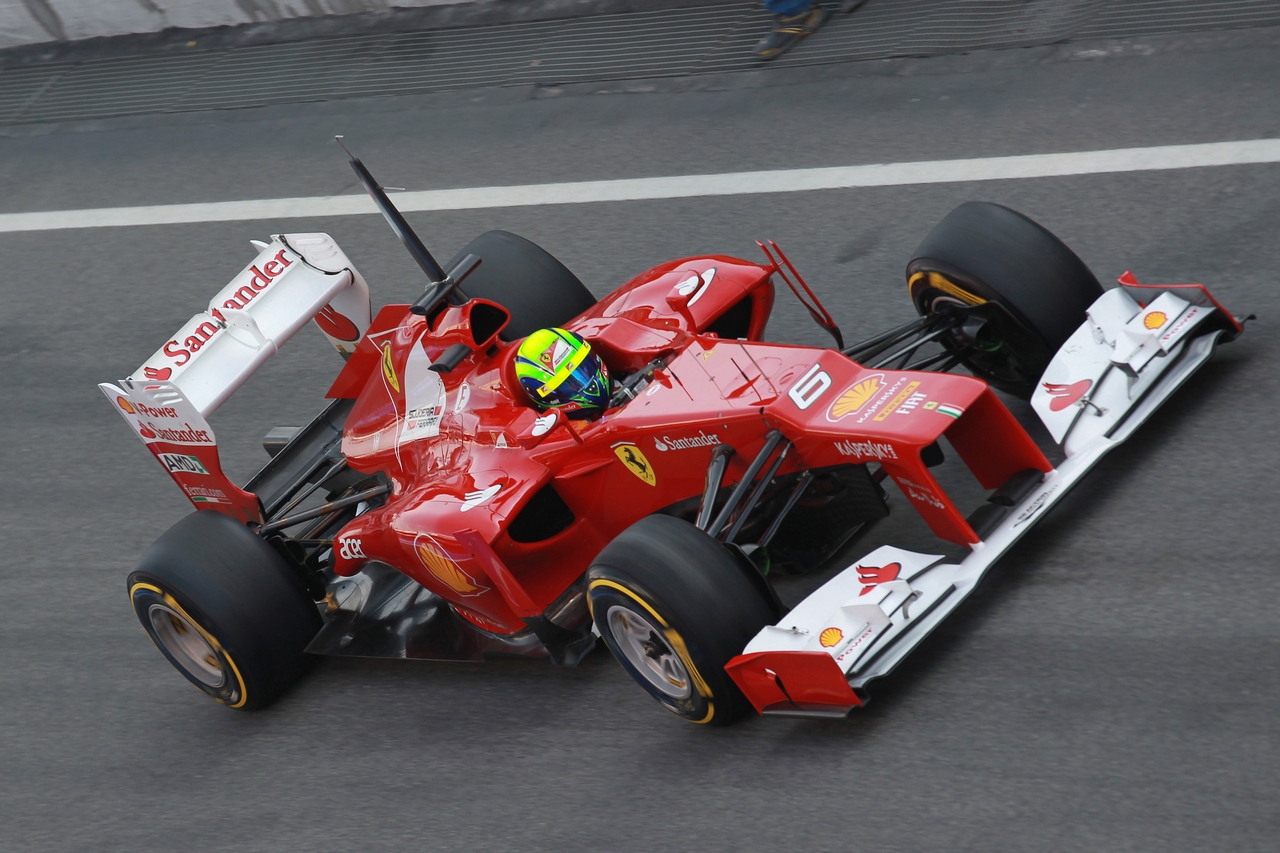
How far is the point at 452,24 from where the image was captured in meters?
10.5

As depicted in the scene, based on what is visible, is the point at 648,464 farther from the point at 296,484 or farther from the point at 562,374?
the point at 296,484

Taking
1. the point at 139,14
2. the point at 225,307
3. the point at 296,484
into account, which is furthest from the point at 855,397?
the point at 139,14

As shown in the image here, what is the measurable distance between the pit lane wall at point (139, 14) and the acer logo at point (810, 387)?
6.96m

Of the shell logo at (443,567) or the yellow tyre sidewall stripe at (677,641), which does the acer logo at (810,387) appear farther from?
the shell logo at (443,567)

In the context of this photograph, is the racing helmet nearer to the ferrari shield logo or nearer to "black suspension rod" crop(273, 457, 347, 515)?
the ferrari shield logo

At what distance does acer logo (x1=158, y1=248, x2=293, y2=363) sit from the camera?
5.70 meters

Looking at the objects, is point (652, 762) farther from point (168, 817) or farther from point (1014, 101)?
point (1014, 101)

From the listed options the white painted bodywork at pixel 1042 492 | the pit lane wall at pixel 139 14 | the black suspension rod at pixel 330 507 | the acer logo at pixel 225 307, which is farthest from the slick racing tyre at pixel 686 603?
the pit lane wall at pixel 139 14

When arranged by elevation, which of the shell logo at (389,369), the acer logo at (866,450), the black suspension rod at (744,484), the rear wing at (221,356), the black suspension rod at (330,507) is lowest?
the acer logo at (866,450)

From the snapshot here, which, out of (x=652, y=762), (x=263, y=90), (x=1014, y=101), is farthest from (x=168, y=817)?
(x=263, y=90)

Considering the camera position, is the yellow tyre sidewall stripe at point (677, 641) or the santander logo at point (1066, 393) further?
the santander logo at point (1066, 393)

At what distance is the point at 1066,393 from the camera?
4.91 metres

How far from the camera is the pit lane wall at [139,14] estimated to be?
35.9 feet

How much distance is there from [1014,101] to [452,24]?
4.56 metres
